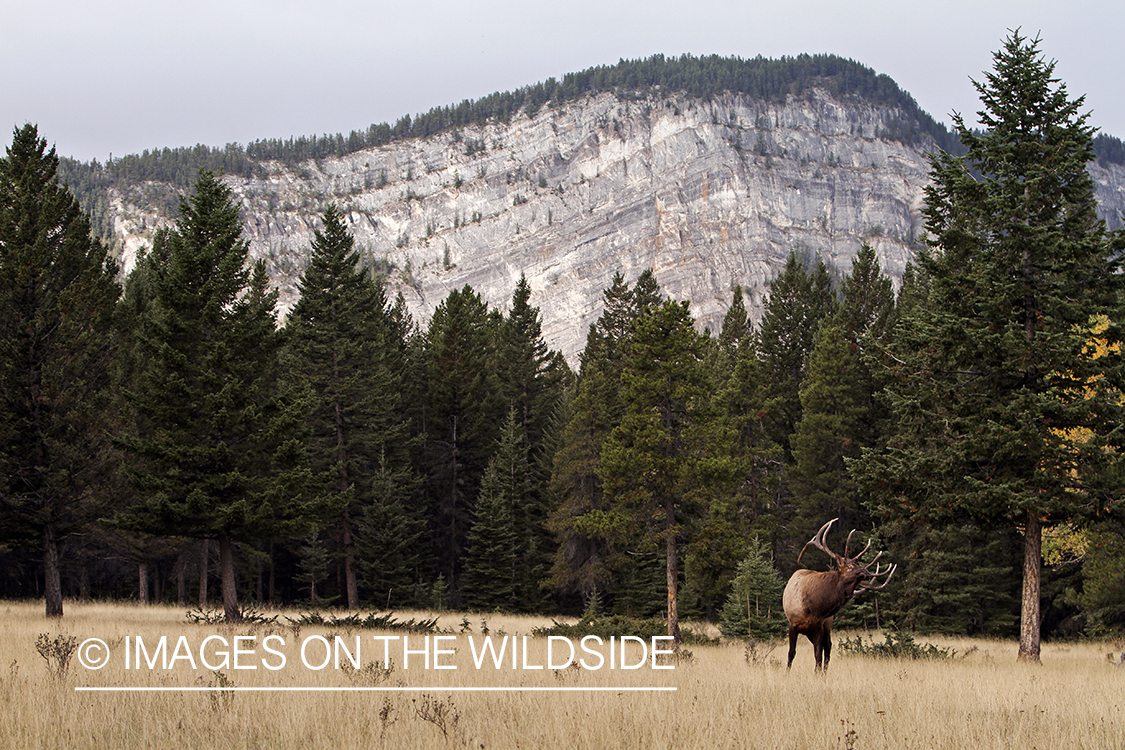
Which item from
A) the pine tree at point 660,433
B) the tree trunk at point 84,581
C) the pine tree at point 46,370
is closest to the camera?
the pine tree at point 46,370

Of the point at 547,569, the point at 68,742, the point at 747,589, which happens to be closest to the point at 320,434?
the point at 547,569

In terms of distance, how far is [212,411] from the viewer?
21.5 meters

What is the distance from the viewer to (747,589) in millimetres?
25688

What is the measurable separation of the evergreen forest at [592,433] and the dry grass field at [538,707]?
A: 5803 millimetres

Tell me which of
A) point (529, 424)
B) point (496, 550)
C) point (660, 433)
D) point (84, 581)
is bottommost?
point (84, 581)

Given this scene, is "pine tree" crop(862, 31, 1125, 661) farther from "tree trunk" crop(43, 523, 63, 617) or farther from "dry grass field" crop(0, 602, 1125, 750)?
"tree trunk" crop(43, 523, 63, 617)

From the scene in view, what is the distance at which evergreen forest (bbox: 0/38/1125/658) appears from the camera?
663 inches

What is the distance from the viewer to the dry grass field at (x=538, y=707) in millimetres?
7160

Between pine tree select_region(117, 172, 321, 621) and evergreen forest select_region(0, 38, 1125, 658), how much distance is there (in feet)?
0.29

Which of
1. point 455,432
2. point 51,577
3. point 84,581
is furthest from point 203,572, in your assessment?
point 455,432

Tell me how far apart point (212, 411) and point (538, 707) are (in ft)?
51.8

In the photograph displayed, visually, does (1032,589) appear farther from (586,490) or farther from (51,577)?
(586,490)

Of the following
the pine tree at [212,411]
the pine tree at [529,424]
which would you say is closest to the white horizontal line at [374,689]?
the pine tree at [212,411]

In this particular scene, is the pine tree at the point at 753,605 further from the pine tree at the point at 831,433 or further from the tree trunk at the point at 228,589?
the tree trunk at the point at 228,589
